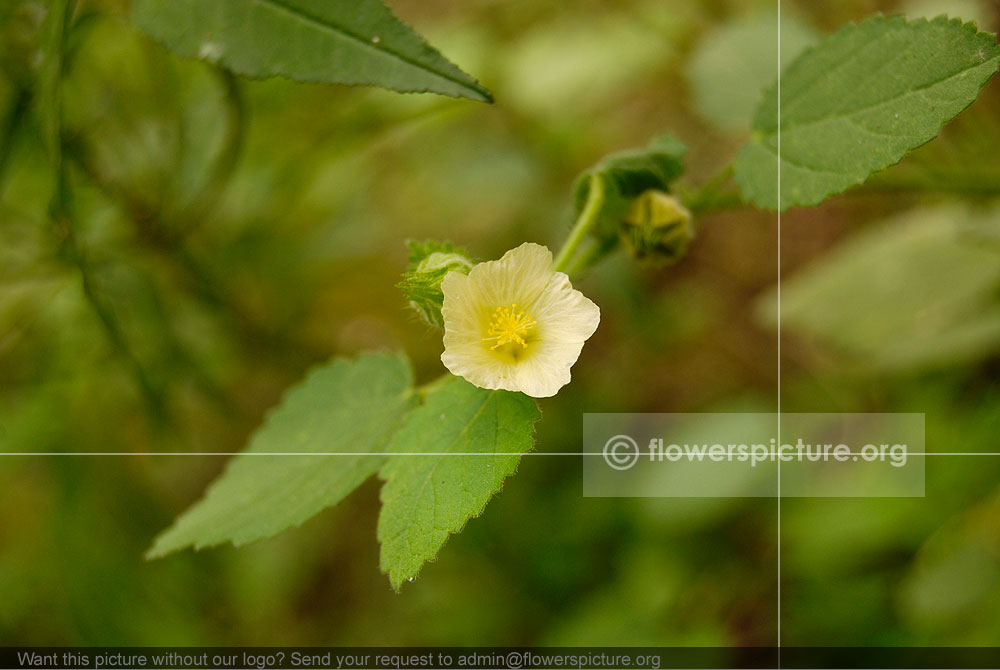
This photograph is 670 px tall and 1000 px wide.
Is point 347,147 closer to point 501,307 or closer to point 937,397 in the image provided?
point 501,307

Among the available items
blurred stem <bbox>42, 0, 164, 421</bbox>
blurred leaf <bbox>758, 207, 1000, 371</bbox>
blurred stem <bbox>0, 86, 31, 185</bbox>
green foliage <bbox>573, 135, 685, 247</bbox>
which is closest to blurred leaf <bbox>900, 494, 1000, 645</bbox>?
blurred leaf <bbox>758, 207, 1000, 371</bbox>

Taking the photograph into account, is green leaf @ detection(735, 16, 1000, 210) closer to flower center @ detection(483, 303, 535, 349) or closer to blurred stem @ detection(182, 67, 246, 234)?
flower center @ detection(483, 303, 535, 349)

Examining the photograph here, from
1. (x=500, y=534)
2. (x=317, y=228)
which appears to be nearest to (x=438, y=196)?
(x=317, y=228)
